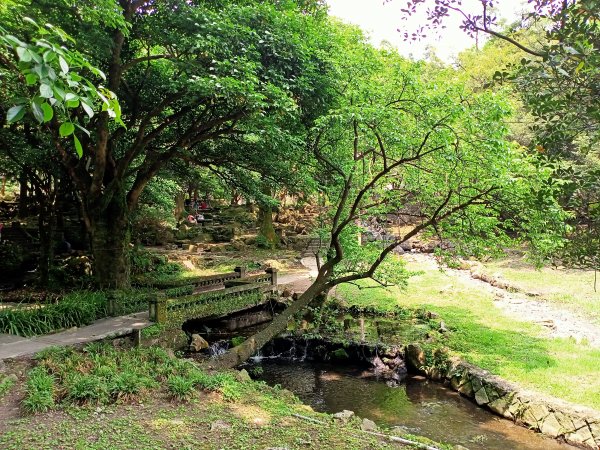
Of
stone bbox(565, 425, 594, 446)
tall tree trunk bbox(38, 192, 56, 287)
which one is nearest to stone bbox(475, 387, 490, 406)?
stone bbox(565, 425, 594, 446)

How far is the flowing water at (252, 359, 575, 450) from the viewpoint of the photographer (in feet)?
25.5

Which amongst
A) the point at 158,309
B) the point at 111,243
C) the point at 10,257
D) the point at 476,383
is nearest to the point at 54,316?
the point at 158,309

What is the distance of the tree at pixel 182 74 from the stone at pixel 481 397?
6.71 metres

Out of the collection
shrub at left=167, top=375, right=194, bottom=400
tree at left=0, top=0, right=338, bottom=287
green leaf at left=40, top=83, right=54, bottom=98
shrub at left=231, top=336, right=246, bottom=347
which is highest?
tree at left=0, top=0, right=338, bottom=287

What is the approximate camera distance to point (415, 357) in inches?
434

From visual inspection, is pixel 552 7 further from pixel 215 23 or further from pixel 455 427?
pixel 455 427

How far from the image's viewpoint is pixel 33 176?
15.3 metres

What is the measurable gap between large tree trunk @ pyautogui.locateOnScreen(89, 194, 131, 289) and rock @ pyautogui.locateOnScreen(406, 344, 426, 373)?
8233 mm

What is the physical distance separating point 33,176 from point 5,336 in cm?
799

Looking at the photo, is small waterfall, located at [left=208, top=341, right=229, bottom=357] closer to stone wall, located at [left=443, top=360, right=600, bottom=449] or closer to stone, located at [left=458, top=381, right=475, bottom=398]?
stone wall, located at [left=443, top=360, right=600, bottom=449]

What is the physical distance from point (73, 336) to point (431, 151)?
824cm

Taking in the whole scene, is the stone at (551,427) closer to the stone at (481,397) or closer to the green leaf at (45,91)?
the stone at (481,397)

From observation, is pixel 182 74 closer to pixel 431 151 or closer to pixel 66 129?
pixel 431 151

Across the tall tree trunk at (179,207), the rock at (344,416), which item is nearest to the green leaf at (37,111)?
the rock at (344,416)
